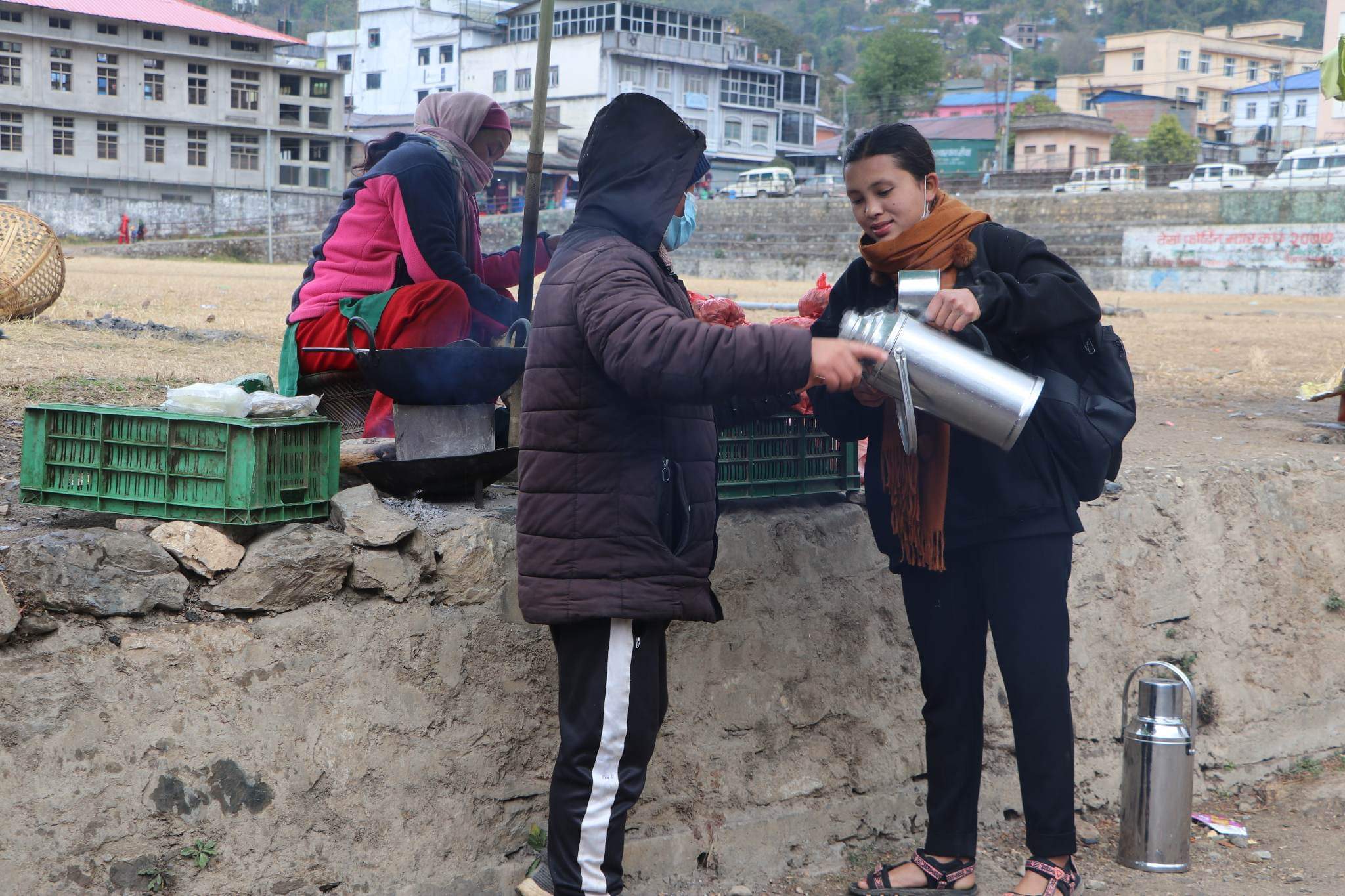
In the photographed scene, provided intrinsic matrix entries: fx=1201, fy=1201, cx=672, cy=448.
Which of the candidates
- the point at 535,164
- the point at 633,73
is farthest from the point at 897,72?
the point at 535,164

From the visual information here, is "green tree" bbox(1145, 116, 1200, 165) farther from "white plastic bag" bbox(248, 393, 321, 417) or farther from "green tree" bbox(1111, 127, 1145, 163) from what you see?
"white plastic bag" bbox(248, 393, 321, 417)

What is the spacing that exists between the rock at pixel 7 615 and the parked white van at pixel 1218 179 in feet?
127

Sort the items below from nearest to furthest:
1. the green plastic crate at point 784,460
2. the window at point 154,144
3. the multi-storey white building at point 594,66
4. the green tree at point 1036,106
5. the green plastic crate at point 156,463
Result: the green plastic crate at point 156,463 < the green plastic crate at point 784,460 < the window at point 154,144 < the multi-storey white building at point 594,66 < the green tree at point 1036,106

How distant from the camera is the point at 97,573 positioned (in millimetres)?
2850

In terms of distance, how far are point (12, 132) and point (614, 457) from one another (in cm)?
5104

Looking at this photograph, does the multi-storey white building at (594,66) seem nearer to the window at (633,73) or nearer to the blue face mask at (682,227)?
the window at (633,73)

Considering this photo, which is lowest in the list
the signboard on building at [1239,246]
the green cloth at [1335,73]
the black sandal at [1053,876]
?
the black sandal at [1053,876]

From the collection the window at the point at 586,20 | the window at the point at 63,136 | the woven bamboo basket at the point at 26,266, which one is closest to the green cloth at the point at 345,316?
the woven bamboo basket at the point at 26,266

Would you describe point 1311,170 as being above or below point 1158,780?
above

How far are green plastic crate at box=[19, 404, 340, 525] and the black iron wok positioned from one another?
0.23 meters

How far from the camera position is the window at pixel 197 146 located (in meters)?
48.5

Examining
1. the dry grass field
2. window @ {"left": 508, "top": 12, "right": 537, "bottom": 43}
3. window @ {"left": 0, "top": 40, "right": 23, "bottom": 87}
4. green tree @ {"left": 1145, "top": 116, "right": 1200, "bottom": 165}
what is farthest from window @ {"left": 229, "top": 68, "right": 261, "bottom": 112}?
green tree @ {"left": 1145, "top": 116, "right": 1200, "bottom": 165}

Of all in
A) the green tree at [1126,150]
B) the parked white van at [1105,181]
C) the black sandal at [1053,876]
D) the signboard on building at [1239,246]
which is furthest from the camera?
the green tree at [1126,150]

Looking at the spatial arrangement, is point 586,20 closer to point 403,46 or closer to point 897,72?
point 403,46
